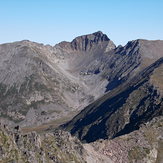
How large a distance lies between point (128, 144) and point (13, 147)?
1955 inches

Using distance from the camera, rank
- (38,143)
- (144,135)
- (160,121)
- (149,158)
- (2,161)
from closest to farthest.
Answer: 1. (2,161)
2. (38,143)
3. (149,158)
4. (144,135)
5. (160,121)

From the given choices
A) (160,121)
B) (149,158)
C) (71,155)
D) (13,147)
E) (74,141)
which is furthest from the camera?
(160,121)

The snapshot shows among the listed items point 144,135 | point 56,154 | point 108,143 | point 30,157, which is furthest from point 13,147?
point 144,135

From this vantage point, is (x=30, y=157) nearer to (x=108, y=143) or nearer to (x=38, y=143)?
(x=38, y=143)

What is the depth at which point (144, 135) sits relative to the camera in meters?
153

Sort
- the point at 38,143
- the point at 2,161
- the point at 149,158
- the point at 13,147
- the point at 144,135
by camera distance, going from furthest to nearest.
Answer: the point at 144,135 < the point at 149,158 < the point at 38,143 < the point at 13,147 < the point at 2,161

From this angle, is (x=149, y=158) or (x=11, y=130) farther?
(x=149, y=158)

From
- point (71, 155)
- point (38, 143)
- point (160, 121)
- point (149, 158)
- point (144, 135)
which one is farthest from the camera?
point (160, 121)

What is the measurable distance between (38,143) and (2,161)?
1764 cm

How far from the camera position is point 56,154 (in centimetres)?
11619

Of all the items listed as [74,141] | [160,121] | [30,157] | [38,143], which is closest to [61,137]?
[74,141]

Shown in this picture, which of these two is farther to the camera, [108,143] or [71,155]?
[108,143]

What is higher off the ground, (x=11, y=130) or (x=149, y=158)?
(x=11, y=130)

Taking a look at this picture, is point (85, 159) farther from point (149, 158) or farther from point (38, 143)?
point (149, 158)
